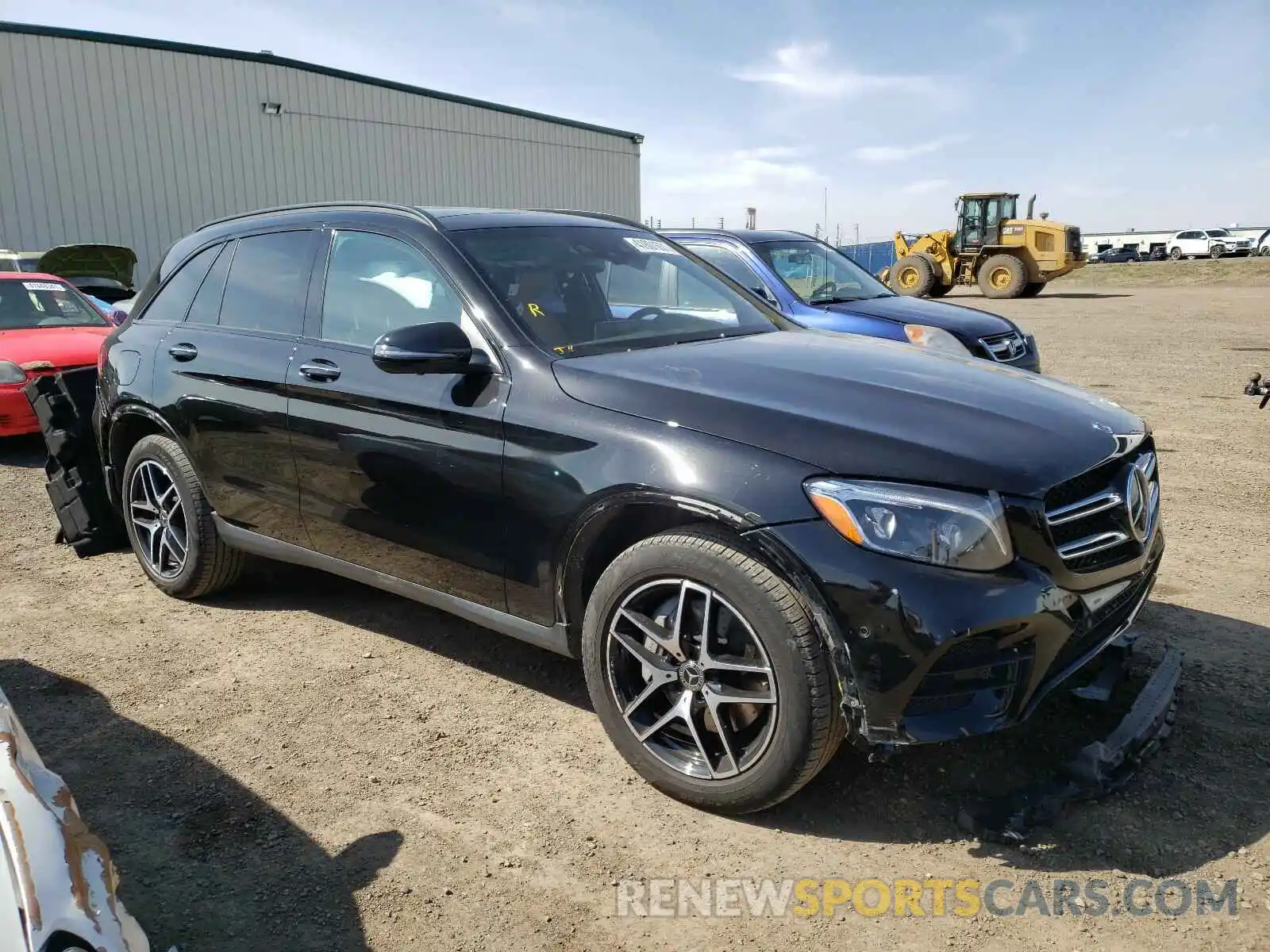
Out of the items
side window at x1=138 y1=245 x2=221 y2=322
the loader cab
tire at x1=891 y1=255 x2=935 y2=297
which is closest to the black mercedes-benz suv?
side window at x1=138 y1=245 x2=221 y2=322

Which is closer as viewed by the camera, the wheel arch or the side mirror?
the wheel arch

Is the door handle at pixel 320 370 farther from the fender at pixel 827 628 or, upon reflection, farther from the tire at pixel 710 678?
the fender at pixel 827 628

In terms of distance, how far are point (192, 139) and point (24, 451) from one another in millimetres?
14985

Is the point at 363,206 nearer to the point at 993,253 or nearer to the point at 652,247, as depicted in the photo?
the point at 652,247

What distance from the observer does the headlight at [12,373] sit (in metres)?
7.44

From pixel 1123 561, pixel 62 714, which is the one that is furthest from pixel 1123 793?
pixel 62 714

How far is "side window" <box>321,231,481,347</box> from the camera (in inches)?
136

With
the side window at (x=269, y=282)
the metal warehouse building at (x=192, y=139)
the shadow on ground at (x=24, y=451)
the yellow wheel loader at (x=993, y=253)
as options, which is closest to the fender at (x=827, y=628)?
the side window at (x=269, y=282)

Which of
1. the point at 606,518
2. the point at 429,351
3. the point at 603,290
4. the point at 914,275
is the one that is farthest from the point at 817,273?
the point at 914,275

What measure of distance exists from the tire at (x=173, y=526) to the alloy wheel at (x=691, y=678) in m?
2.38

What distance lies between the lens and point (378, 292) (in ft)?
12.2

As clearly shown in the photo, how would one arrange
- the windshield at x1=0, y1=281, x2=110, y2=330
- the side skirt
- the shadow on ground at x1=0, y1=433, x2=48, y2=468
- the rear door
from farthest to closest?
1. the windshield at x1=0, y1=281, x2=110, y2=330
2. the shadow on ground at x1=0, y1=433, x2=48, y2=468
3. the rear door
4. the side skirt

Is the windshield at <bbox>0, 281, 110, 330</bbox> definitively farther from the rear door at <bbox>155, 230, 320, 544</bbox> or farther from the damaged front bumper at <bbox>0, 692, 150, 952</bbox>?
the damaged front bumper at <bbox>0, 692, 150, 952</bbox>

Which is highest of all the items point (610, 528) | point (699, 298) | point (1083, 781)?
point (699, 298)
